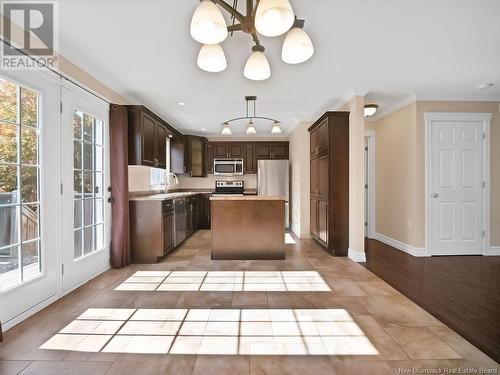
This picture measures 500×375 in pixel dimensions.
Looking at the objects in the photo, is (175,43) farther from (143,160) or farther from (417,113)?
(417,113)

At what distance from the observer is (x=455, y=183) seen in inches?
161

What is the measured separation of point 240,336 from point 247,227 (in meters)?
2.07

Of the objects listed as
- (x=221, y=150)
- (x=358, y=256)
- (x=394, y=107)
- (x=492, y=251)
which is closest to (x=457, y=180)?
(x=492, y=251)

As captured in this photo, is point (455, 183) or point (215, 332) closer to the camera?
point (215, 332)

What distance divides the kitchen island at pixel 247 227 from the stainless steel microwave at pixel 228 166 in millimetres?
2777

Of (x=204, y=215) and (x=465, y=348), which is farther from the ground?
(x=204, y=215)

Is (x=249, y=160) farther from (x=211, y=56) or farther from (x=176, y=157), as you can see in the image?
(x=211, y=56)

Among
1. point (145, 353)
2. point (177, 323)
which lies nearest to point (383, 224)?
point (177, 323)

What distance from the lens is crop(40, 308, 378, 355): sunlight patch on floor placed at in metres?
1.79

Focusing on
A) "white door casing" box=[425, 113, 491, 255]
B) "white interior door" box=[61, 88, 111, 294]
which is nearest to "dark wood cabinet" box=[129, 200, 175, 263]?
"white interior door" box=[61, 88, 111, 294]

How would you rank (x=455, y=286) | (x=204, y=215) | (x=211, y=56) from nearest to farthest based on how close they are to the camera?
(x=211, y=56) < (x=455, y=286) < (x=204, y=215)

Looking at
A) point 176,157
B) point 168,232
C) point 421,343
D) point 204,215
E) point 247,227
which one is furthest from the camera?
point 204,215

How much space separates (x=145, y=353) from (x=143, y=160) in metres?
2.68

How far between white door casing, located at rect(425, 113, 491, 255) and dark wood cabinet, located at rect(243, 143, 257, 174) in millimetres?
3740
